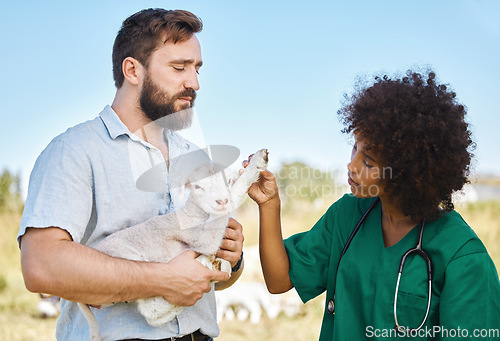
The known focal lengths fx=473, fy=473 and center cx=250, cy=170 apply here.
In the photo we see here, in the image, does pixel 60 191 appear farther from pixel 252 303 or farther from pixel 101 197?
pixel 252 303

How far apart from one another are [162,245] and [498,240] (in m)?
9.95

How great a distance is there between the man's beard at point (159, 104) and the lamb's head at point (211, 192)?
43 cm

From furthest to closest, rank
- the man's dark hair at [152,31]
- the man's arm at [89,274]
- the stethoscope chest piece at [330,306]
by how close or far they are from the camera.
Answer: the man's dark hair at [152,31] < the stethoscope chest piece at [330,306] < the man's arm at [89,274]

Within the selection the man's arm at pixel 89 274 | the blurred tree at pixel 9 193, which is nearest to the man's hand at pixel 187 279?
the man's arm at pixel 89 274

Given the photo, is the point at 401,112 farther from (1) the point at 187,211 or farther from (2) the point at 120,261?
(2) the point at 120,261

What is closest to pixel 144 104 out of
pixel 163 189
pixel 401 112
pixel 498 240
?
pixel 163 189

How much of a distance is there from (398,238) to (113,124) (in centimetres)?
139

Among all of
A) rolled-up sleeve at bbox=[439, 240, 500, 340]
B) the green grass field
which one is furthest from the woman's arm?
the green grass field

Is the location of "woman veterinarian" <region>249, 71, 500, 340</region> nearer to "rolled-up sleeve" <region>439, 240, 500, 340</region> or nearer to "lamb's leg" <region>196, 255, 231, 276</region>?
"rolled-up sleeve" <region>439, 240, 500, 340</region>

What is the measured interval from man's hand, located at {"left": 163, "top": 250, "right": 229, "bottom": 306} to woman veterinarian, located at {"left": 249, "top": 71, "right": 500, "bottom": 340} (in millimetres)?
528

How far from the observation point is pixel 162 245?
6.39 feet

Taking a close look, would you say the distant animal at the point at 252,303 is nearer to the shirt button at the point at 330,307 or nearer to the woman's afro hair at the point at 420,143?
the shirt button at the point at 330,307

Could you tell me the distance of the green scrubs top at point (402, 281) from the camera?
1.84m

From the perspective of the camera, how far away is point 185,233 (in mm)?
1960
